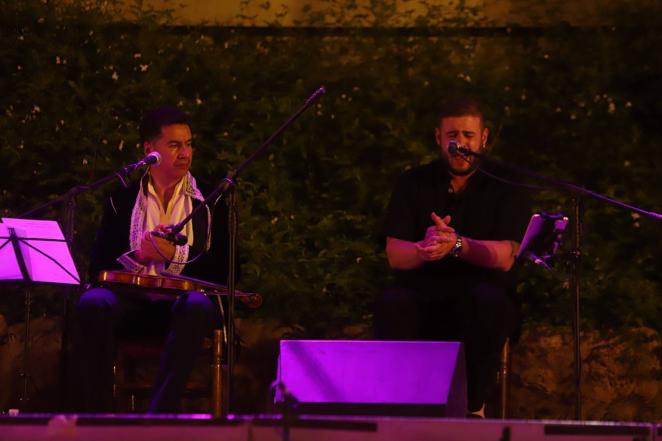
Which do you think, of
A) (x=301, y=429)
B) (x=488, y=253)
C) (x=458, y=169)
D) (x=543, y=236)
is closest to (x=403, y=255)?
(x=488, y=253)

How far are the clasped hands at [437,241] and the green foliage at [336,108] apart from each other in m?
1.19

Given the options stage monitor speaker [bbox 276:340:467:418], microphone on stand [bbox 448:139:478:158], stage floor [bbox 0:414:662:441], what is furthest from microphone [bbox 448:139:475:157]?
stage floor [bbox 0:414:662:441]

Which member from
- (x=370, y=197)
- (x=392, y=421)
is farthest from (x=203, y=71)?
(x=392, y=421)

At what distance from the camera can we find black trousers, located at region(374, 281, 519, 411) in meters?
4.46

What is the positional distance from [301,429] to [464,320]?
1977 mm

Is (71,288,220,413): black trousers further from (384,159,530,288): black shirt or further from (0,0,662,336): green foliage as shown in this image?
(0,0,662,336): green foliage

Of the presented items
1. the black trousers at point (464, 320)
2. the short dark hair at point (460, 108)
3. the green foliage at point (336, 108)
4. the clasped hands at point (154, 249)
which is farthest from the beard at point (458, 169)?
the clasped hands at point (154, 249)

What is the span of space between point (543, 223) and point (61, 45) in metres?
3.03

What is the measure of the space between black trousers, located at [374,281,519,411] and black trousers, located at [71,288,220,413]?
2.47 ft

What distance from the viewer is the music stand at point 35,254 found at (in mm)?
4273

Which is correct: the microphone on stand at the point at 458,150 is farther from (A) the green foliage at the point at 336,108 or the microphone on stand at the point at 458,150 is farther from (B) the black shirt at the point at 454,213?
(A) the green foliage at the point at 336,108

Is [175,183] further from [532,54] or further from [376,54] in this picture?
[532,54]

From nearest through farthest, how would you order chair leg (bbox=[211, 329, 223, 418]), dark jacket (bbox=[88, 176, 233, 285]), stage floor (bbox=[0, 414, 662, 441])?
stage floor (bbox=[0, 414, 662, 441]) < chair leg (bbox=[211, 329, 223, 418]) < dark jacket (bbox=[88, 176, 233, 285])

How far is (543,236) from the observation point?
173 inches
